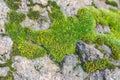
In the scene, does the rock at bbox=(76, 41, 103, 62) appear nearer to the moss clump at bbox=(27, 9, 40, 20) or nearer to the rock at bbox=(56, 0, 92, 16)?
the rock at bbox=(56, 0, 92, 16)

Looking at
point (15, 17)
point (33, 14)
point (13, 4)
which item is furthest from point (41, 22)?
point (13, 4)

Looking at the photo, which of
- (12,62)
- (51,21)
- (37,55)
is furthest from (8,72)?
(51,21)

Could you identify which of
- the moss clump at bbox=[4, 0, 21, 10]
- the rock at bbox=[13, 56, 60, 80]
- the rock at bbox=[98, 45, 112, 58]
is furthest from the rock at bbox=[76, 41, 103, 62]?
the moss clump at bbox=[4, 0, 21, 10]

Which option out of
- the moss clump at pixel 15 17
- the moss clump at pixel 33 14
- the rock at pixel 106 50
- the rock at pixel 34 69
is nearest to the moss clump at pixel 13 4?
the moss clump at pixel 15 17

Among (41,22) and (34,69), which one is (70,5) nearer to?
(41,22)

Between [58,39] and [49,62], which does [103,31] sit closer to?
[58,39]

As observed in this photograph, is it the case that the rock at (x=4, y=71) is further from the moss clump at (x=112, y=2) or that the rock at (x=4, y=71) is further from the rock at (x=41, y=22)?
the moss clump at (x=112, y=2)
